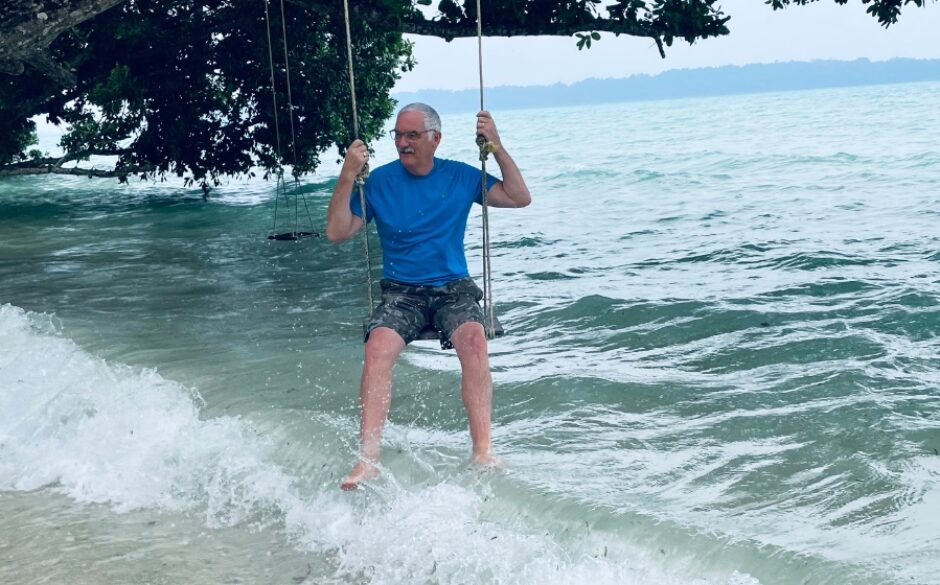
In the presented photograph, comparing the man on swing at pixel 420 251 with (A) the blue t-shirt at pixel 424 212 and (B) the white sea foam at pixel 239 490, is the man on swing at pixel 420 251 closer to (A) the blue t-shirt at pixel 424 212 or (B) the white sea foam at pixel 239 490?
(A) the blue t-shirt at pixel 424 212

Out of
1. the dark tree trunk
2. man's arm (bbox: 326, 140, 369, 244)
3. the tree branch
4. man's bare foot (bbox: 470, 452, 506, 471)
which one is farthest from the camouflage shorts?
the tree branch

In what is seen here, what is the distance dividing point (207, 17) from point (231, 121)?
2099 millimetres

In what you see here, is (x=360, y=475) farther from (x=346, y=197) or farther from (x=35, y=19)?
(x=35, y=19)

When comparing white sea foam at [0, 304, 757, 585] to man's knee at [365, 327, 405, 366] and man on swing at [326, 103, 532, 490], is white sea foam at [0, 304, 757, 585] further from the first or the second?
man's knee at [365, 327, 405, 366]

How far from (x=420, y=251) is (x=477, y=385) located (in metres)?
0.73

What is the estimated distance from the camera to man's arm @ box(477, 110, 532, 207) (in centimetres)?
541

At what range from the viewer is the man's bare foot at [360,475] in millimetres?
5223

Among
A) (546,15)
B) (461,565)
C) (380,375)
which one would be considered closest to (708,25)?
(546,15)

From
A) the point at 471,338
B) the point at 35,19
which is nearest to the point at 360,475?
the point at 471,338

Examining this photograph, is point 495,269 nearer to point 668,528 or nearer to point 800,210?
point 800,210

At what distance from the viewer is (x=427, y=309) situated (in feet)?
18.3

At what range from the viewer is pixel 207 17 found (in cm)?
1978

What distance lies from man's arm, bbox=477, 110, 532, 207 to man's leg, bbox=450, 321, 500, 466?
2.06ft

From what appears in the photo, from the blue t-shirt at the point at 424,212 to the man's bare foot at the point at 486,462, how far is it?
838 millimetres
